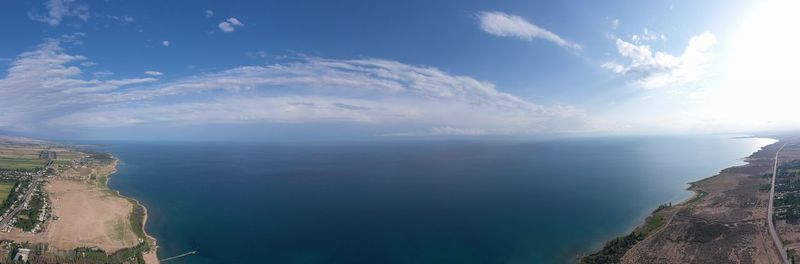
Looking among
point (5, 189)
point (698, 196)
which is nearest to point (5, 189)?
point (5, 189)

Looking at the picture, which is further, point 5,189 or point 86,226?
point 5,189

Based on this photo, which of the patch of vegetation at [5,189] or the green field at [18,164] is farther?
the green field at [18,164]

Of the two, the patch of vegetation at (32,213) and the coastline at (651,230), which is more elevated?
the patch of vegetation at (32,213)

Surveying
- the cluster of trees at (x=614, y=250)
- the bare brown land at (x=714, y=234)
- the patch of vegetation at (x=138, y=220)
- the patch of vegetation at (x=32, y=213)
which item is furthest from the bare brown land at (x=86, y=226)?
the bare brown land at (x=714, y=234)

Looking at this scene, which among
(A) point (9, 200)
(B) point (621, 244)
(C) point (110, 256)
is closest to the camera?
(C) point (110, 256)

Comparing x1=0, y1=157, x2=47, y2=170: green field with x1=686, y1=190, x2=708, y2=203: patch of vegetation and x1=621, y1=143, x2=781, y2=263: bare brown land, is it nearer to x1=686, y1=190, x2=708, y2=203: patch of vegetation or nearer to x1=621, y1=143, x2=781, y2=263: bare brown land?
x1=621, y1=143, x2=781, y2=263: bare brown land

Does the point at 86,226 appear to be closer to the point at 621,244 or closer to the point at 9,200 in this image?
the point at 9,200

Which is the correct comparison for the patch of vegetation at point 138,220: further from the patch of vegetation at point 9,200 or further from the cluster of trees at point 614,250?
the cluster of trees at point 614,250
